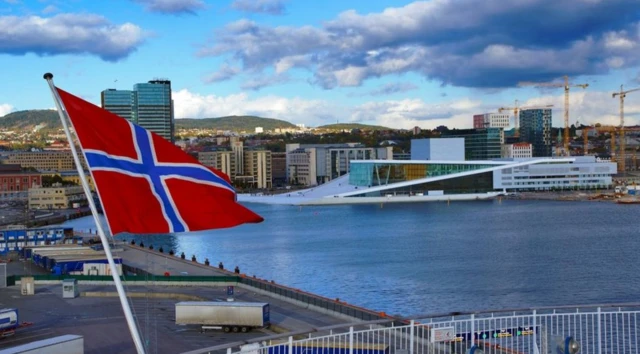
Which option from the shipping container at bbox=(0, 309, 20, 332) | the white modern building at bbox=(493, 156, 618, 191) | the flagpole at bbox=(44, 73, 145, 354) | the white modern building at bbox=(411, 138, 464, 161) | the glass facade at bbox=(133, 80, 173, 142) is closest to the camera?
the flagpole at bbox=(44, 73, 145, 354)

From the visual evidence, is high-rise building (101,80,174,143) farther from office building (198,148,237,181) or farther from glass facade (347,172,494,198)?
glass facade (347,172,494,198)

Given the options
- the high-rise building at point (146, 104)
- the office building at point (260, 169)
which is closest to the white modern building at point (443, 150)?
the office building at point (260, 169)

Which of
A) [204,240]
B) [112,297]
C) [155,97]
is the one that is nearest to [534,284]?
[112,297]

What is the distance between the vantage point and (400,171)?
3734 cm

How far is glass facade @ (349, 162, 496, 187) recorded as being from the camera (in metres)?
37.2

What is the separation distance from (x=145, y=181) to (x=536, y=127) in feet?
260

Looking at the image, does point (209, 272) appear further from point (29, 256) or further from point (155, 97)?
point (155, 97)

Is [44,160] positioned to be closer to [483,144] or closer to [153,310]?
[483,144]

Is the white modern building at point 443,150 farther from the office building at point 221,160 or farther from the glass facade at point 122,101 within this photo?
the glass facade at point 122,101

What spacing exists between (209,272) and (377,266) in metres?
3.56

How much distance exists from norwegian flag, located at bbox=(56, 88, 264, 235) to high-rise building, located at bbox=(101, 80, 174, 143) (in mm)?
62327

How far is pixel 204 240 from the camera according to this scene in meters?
23.4

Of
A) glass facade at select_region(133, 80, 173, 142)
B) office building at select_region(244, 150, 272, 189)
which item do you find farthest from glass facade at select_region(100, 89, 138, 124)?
office building at select_region(244, 150, 272, 189)

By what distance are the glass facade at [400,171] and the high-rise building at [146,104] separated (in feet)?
101
